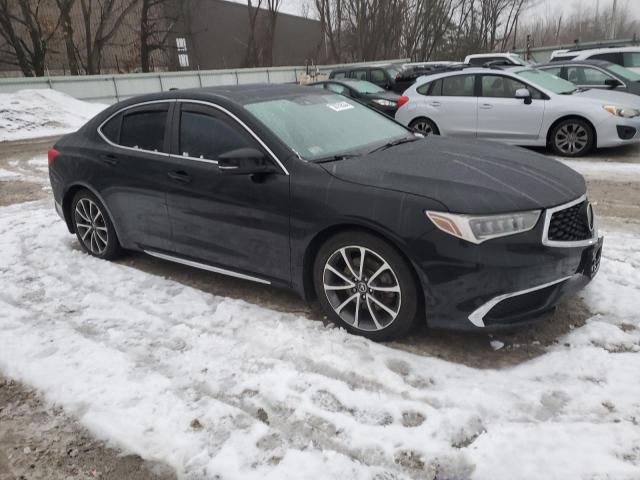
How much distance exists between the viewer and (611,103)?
8.48m

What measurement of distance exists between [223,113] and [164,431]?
2246mm

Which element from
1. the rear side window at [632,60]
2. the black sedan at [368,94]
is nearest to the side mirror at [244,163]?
the black sedan at [368,94]

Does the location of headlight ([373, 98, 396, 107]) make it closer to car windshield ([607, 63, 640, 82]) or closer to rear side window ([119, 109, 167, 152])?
car windshield ([607, 63, 640, 82])

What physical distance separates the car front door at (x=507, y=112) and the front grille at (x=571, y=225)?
613 cm

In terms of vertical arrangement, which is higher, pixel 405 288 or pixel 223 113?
pixel 223 113

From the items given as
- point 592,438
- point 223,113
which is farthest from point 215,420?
point 223,113

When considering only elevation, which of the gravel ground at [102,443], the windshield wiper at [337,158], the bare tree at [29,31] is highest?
the bare tree at [29,31]

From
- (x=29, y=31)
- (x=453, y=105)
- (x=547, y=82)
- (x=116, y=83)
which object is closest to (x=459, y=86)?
(x=453, y=105)

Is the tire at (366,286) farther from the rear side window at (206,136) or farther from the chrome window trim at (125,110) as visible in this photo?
the chrome window trim at (125,110)

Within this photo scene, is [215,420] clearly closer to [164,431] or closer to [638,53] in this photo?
[164,431]

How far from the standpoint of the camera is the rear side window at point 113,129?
469 centimetres

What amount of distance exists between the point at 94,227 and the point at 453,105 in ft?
22.9

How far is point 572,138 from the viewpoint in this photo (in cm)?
872

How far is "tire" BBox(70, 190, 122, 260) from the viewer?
4891 mm
